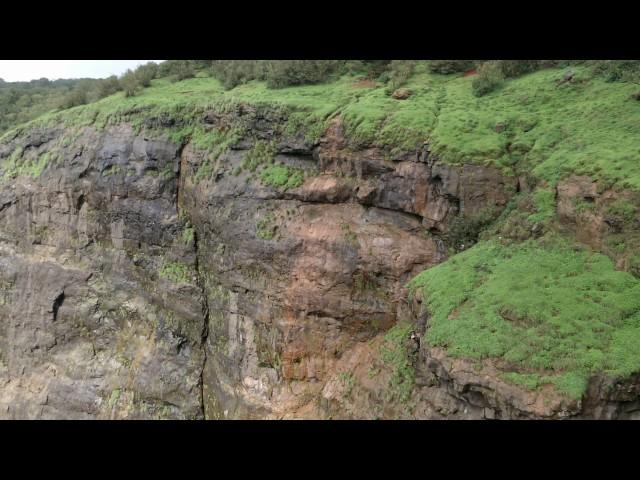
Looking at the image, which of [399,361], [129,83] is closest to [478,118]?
[399,361]

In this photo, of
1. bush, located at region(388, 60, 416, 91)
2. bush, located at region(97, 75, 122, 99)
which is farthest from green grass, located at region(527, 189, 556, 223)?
bush, located at region(97, 75, 122, 99)

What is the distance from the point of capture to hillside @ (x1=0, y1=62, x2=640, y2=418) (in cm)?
1281

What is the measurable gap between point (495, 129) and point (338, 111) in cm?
679

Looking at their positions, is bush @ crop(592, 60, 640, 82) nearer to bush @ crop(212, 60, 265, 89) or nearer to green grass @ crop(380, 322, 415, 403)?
green grass @ crop(380, 322, 415, 403)

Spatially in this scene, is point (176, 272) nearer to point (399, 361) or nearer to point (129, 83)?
point (399, 361)

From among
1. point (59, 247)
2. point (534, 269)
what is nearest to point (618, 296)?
point (534, 269)

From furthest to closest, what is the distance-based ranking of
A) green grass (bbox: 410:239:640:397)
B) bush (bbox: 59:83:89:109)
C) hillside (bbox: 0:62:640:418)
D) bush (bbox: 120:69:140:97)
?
bush (bbox: 59:83:89:109), bush (bbox: 120:69:140:97), hillside (bbox: 0:62:640:418), green grass (bbox: 410:239:640:397)

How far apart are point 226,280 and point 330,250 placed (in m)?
5.80

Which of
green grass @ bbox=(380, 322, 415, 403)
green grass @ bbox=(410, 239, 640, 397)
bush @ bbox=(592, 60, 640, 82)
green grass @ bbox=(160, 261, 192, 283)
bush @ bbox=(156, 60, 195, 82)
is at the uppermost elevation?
bush @ bbox=(156, 60, 195, 82)

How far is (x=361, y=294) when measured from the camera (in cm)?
1927

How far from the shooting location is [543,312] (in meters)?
12.4

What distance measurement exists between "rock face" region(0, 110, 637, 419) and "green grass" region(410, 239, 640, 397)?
2.07ft

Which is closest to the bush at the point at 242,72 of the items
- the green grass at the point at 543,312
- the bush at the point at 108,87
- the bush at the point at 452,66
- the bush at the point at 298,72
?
the bush at the point at 298,72
